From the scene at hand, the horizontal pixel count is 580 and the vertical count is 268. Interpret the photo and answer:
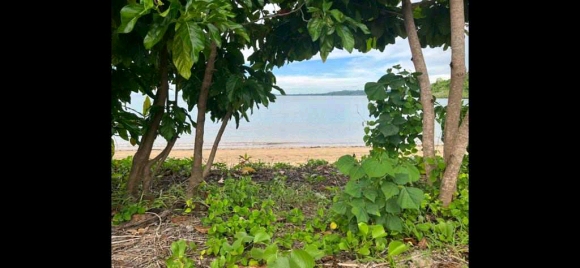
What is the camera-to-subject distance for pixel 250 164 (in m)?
2.81

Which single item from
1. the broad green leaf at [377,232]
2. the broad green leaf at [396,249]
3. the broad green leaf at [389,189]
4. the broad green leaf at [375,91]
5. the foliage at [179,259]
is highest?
the broad green leaf at [375,91]

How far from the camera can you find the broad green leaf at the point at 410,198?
129cm

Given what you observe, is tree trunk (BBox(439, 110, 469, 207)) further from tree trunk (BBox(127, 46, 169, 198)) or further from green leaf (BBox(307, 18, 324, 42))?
tree trunk (BBox(127, 46, 169, 198))

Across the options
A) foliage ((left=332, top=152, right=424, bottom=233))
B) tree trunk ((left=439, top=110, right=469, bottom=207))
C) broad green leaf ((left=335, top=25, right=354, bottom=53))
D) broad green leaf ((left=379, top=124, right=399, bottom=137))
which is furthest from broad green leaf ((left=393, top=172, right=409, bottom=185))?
broad green leaf ((left=379, top=124, right=399, bottom=137))

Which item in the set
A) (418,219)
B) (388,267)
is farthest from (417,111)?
(388,267)

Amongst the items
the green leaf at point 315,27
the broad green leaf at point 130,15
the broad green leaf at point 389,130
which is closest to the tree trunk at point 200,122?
the green leaf at point 315,27

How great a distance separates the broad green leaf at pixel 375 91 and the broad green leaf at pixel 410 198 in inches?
26.4

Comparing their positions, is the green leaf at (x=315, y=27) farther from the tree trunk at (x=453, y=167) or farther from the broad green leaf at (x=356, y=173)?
the tree trunk at (x=453, y=167)

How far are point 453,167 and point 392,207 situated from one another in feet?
1.33

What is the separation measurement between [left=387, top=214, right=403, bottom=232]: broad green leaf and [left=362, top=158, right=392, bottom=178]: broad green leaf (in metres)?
0.17

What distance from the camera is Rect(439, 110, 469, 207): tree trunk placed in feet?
5.12

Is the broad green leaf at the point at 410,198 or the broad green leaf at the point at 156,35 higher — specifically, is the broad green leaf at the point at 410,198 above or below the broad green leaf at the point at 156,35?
below
